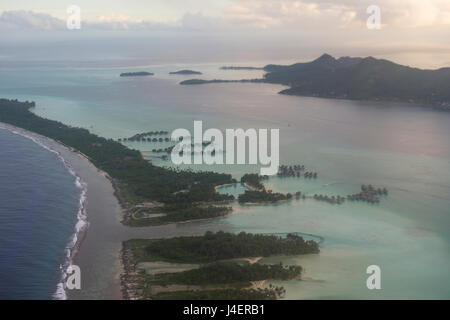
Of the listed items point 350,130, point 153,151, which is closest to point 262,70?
point 350,130

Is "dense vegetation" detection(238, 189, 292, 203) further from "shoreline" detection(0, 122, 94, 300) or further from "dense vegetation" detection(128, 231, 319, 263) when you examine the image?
"shoreline" detection(0, 122, 94, 300)

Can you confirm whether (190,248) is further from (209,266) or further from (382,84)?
(382,84)

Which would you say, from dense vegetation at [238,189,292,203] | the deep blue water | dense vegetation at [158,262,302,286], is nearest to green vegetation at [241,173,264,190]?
dense vegetation at [238,189,292,203]

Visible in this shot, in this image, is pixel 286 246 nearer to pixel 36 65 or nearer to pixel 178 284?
pixel 178 284

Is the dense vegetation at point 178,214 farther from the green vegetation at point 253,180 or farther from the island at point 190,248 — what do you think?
the green vegetation at point 253,180

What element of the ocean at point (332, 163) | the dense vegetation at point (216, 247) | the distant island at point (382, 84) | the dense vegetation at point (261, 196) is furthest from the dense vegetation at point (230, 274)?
the distant island at point (382, 84)

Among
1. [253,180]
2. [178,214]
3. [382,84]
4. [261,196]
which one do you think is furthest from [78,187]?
[382,84]
